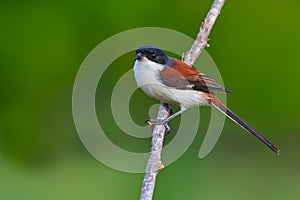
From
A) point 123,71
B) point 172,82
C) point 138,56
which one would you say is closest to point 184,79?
point 172,82

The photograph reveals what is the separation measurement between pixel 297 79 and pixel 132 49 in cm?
62

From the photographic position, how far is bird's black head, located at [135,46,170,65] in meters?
2.12

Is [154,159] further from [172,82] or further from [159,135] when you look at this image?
[172,82]

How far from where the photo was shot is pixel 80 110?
2.68 meters

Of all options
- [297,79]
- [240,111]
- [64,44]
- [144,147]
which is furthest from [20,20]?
[297,79]

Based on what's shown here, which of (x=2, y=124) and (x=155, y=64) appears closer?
(x=155, y=64)

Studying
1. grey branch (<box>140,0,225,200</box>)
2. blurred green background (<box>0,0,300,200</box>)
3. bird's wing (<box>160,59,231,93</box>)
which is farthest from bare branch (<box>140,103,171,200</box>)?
blurred green background (<box>0,0,300,200</box>)

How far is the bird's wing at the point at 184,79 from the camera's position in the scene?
213 centimetres

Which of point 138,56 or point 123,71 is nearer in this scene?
point 138,56

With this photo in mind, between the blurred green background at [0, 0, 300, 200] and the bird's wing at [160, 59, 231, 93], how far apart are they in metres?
0.43

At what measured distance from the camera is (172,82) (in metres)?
2.13

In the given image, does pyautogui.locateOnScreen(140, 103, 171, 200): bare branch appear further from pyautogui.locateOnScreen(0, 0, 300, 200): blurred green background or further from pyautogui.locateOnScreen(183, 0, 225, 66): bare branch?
pyautogui.locateOnScreen(0, 0, 300, 200): blurred green background

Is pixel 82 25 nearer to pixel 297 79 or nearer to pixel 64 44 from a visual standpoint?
pixel 64 44

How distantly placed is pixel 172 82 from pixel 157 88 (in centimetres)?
5
